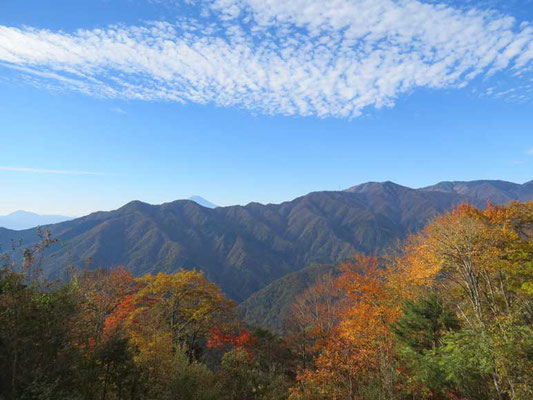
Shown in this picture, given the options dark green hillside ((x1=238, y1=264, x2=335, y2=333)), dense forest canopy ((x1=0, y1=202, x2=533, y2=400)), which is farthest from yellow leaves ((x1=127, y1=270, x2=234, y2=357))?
dark green hillside ((x1=238, y1=264, x2=335, y2=333))

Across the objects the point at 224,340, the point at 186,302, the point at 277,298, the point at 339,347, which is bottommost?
the point at 277,298

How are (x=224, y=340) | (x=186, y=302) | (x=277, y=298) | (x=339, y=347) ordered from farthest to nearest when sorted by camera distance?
(x=277, y=298) < (x=224, y=340) < (x=186, y=302) < (x=339, y=347)

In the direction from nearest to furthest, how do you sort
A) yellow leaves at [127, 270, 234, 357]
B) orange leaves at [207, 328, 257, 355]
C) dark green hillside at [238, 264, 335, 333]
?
yellow leaves at [127, 270, 234, 357] → orange leaves at [207, 328, 257, 355] → dark green hillside at [238, 264, 335, 333]

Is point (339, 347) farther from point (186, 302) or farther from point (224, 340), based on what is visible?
point (224, 340)

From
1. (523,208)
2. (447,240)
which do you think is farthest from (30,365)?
(523,208)

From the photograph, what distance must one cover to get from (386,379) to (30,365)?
11139 mm

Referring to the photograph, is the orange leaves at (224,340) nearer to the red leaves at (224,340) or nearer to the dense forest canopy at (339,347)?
the red leaves at (224,340)

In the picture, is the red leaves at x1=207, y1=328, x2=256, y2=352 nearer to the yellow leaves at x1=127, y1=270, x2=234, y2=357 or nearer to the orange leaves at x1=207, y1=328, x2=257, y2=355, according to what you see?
the orange leaves at x1=207, y1=328, x2=257, y2=355

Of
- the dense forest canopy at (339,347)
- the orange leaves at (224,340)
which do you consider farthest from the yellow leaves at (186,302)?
the dense forest canopy at (339,347)

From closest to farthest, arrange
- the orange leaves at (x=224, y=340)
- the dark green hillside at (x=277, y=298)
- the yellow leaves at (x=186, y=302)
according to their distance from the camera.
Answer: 1. the yellow leaves at (x=186, y=302)
2. the orange leaves at (x=224, y=340)
3. the dark green hillside at (x=277, y=298)

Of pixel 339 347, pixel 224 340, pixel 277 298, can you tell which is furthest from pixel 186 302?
pixel 277 298

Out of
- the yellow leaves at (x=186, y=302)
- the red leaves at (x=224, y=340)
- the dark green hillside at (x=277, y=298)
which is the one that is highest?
the yellow leaves at (x=186, y=302)

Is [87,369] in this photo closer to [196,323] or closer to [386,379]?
[386,379]

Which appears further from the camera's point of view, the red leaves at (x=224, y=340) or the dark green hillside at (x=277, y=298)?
the dark green hillside at (x=277, y=298)
